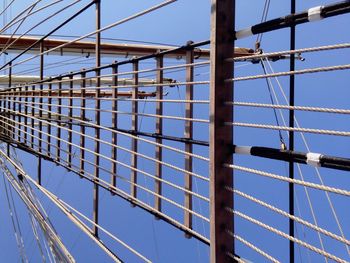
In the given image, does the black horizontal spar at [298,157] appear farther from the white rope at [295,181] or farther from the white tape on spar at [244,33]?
the white tape on spar at [244,33]

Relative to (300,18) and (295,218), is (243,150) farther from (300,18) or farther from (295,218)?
(300,18)

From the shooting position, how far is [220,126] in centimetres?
204

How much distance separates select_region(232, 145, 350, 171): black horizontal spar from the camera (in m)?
1.61

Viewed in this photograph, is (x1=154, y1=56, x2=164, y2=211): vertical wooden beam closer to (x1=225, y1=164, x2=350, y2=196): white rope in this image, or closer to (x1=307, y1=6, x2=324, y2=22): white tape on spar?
(x1=225, y1=164, x2=350, y2=196): white rope

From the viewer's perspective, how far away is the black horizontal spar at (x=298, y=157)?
161 cm

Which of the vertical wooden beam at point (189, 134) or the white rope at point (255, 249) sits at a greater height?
the vertical wooden beam at point (189, 134)

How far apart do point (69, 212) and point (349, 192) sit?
3431 mm

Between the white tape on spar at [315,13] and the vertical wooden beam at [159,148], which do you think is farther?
the vertical wooden beam at [159,148]

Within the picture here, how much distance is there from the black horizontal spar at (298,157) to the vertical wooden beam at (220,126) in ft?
0.30

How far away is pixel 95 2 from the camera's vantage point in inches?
188

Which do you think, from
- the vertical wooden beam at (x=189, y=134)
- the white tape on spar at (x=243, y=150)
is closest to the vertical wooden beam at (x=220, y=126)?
A: the white tape on spar at (x=243, y=150)

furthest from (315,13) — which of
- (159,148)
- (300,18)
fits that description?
(159,148)

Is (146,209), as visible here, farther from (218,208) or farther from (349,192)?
(349,192)

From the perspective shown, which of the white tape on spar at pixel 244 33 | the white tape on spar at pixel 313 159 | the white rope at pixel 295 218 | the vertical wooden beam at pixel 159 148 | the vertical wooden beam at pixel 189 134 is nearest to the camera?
the white rope at pixel 295 218
